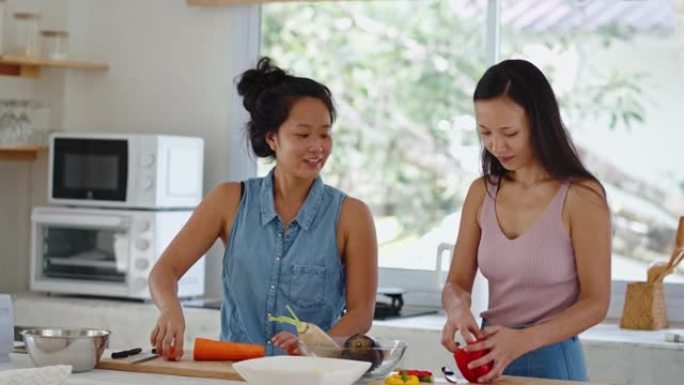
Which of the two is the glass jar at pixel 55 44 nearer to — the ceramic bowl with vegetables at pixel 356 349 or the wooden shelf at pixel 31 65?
the wooden shelf at pixel 31 65

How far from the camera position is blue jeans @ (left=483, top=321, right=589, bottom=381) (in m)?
2.65

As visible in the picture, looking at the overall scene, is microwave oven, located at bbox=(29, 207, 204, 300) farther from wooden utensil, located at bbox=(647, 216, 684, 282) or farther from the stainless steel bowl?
the stainless steel bowl

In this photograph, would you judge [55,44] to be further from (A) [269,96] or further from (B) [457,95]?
(A) [269,96]

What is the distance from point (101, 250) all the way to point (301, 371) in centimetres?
251

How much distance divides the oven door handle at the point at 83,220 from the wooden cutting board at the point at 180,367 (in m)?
1.82

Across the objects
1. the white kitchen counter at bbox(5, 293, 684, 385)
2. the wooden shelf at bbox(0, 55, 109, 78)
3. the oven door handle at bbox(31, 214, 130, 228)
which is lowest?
the white kitchen counter at bbox(5, 293, 684, 385)

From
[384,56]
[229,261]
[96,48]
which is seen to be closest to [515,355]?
[229,261]

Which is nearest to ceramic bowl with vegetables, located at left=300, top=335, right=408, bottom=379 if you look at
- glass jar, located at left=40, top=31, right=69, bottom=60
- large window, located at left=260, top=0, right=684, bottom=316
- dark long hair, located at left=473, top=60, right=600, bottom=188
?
dark long hair, located at left=473, top=60, right=600, bottom=188

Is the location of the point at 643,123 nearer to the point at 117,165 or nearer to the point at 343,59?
the point at 343,59

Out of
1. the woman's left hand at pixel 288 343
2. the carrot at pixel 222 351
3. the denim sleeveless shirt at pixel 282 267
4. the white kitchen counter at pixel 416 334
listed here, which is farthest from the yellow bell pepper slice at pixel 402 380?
the white kitchen counter at pixel 416 334

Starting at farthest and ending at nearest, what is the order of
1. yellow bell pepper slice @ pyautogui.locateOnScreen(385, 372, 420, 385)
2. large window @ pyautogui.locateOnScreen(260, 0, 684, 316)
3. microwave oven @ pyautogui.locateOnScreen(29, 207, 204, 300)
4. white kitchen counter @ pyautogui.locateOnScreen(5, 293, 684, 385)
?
microwave oven @ pyautogui.locateOnScreen(29, 207, 204, 300) → large window @ pyautogui.locateOnScreen(260, 0, 684, 316) → white kitchen counter @ pyautogui.locateOnScreen(5, 293, 684, 385) → yellow bell pepper slice @ pyautogui.locateOnScreen(385, 372, 420, 385)

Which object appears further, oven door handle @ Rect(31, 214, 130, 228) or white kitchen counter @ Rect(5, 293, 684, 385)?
oven door handle @ Rect(31, 214, 130, 228)

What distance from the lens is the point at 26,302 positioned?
4.56 m

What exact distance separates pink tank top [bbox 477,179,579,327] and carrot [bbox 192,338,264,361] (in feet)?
1.70
